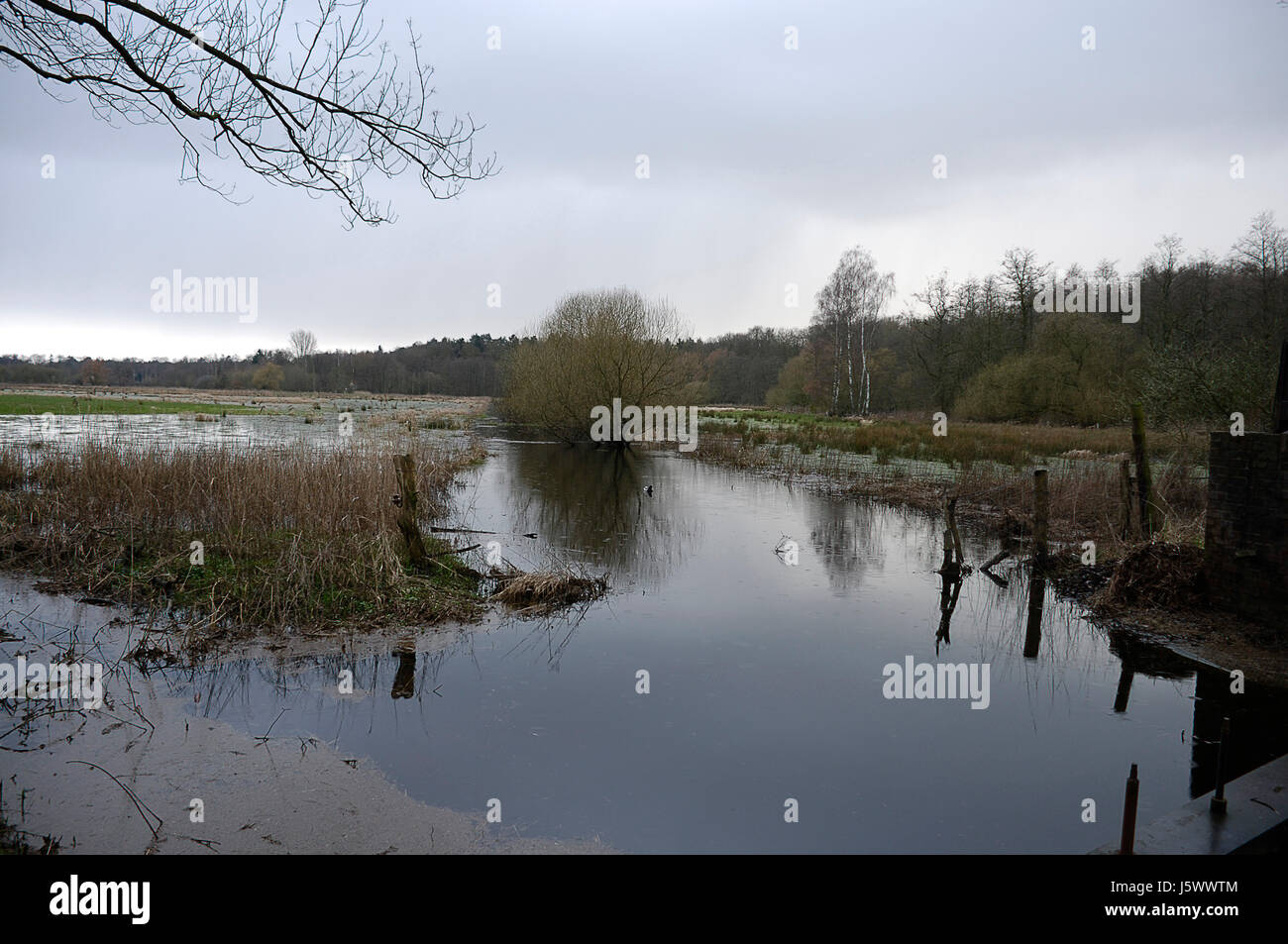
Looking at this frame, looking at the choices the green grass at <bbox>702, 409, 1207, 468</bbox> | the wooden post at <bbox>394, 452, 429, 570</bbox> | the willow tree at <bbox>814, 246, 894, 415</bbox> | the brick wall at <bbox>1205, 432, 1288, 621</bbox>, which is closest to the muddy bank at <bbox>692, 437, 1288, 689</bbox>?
the brick wall at <bbox>1205, 432, 1288, 621</bbox>

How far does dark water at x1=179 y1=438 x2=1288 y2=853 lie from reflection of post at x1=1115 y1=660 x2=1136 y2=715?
0.09 ft

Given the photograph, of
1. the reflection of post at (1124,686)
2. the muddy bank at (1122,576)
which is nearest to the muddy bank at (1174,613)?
the muddy bank at (1122,576)

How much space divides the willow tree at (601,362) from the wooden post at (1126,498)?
874 inches

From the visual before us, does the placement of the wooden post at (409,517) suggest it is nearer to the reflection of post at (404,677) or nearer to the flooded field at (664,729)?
the flooded field at (664,729)

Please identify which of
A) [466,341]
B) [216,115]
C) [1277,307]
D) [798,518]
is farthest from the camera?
[466,341]

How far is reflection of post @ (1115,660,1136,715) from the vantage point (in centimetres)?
645

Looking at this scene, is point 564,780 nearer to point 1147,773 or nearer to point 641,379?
point 1147,773

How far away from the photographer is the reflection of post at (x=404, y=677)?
21.3 feet

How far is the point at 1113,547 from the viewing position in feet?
36.7

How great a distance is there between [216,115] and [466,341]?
128 metres

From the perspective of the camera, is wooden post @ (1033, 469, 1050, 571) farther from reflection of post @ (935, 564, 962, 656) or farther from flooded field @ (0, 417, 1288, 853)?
reflection of post @ (935, 564, 962, 656)

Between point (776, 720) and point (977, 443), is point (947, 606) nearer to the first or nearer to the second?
point (776, 720)

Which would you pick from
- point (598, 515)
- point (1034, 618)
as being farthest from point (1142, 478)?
point (598, 515)

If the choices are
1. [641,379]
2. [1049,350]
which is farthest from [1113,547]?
[1049,350]
